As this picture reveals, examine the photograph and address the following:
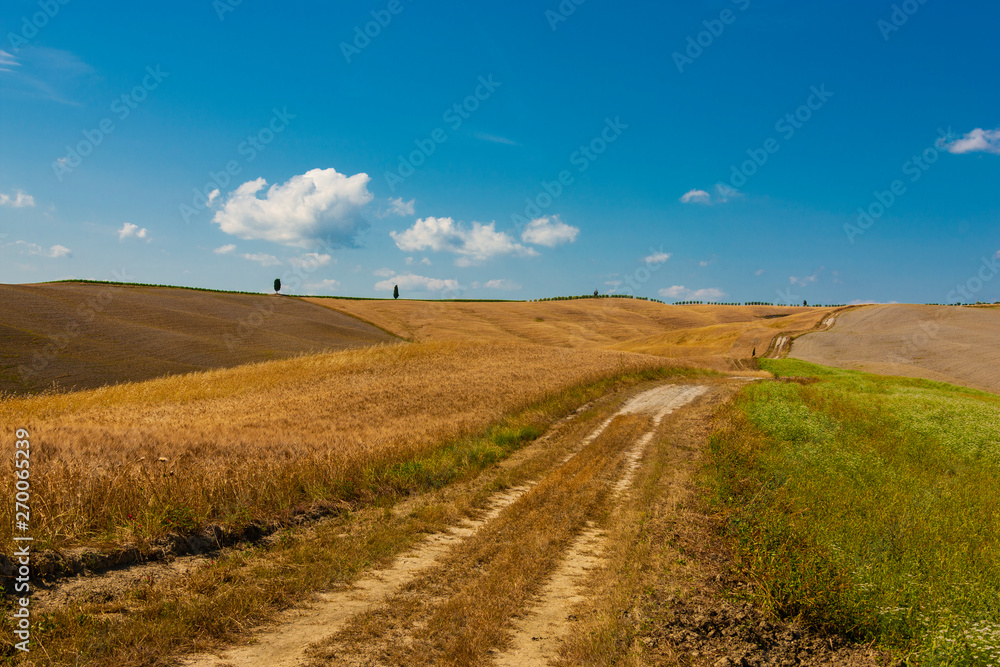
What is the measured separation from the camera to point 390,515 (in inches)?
344

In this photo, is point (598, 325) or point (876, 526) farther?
point (598, 325)

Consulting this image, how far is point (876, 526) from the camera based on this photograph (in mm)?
6969

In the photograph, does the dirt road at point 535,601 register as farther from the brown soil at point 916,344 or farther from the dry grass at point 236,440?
the brown soil at point 916,344

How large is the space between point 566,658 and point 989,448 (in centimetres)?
1479

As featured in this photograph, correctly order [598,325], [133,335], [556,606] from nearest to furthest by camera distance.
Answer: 1. [556,606]
2. [133,335]
3. [598,325]

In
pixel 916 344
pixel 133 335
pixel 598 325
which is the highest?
pixel 598 325

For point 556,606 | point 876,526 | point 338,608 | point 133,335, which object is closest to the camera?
→ point 338,608

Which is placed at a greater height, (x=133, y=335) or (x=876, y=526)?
(x=133, y=335)

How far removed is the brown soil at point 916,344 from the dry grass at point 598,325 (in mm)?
5696

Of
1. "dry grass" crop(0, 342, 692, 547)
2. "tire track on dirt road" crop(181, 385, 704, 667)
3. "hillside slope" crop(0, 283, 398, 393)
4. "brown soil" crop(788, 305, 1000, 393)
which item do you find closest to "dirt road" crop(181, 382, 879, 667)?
"tire track on dirt road" crop(181, 385, 704, 667)

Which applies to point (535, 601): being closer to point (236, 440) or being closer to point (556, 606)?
point (556, 606)

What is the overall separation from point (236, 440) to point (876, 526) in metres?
11.4

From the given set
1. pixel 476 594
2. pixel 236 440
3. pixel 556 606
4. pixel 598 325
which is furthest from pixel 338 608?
pixel 598 325

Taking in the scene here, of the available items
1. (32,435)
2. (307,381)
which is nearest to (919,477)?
(32,435)
